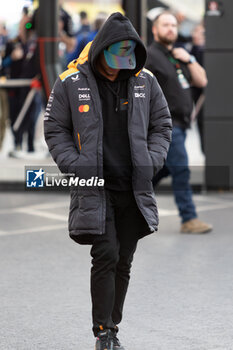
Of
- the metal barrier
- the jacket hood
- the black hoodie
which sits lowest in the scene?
the metal barrier

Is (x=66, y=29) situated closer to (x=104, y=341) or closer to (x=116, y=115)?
(x=116, y=115)

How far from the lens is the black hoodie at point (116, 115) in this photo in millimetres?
4160

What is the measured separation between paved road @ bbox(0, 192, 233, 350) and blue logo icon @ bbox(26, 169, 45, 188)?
860mm

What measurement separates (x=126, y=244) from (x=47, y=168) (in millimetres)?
563

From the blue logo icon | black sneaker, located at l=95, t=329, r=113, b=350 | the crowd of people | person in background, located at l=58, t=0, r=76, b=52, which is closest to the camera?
black sneaker, located at l=95, t=329, r=113, b=350

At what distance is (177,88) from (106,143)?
349cm

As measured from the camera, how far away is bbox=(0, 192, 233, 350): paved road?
4641 millimetres

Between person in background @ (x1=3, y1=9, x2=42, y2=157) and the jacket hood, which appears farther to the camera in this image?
person in background @ (x1=3, y1=9, x2=42, y2=157)

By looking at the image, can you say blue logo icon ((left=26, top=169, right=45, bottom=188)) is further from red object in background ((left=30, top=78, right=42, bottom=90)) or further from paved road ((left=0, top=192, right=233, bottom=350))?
red object in background ((left=30, top=78, right=42, bottom=90))

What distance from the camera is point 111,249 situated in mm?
4172

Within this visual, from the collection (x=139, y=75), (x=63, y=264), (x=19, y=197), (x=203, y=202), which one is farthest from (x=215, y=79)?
(x=139, y=75)

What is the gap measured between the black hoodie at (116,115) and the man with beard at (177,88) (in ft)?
10.7

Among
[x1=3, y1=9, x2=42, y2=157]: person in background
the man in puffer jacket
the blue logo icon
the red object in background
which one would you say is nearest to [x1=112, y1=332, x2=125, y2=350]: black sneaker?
the man in puffer jacket

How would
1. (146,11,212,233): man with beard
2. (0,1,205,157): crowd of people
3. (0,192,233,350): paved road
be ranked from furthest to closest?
(0,1,205,157): crowd of people → (146,11,212,233): man with beard → (0,192,233,350): paved road
